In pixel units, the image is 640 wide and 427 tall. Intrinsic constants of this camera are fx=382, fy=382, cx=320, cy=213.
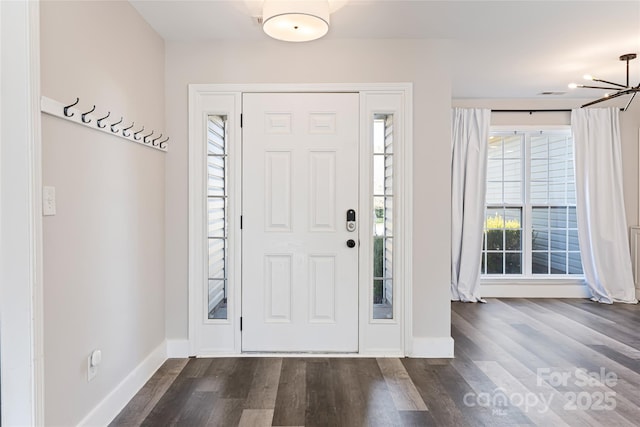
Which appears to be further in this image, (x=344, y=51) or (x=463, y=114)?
(x=463, y=114)

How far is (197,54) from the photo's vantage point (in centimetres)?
300

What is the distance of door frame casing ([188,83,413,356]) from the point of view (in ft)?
9.77

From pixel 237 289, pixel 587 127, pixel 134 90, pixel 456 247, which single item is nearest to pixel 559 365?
pixel 456 247

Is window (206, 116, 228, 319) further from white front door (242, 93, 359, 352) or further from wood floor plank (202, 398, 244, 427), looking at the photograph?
wood floor plank (202, 398, 244, 427)

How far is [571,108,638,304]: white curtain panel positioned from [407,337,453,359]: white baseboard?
9.69 ft

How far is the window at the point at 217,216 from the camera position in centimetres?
304

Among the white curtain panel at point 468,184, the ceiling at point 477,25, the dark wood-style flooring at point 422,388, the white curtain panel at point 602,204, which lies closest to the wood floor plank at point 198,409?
the dark wood-style flooring at point 422,388

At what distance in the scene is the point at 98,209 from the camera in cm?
205

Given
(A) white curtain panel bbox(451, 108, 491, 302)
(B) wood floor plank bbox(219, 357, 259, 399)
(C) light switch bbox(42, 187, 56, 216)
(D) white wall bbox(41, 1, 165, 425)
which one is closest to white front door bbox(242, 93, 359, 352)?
(B) wood floor plank bbox(219, 357, 259, 399)

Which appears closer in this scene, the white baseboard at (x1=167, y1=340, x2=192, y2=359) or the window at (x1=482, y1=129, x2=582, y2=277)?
the white baseboard at (x1=167, y1=340, x2=192, y2=359)

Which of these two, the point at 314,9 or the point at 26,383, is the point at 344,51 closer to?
the point at 314,9

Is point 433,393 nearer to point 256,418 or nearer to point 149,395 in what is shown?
point 256,418

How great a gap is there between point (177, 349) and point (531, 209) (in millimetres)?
4534

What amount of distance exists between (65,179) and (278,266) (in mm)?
1628
